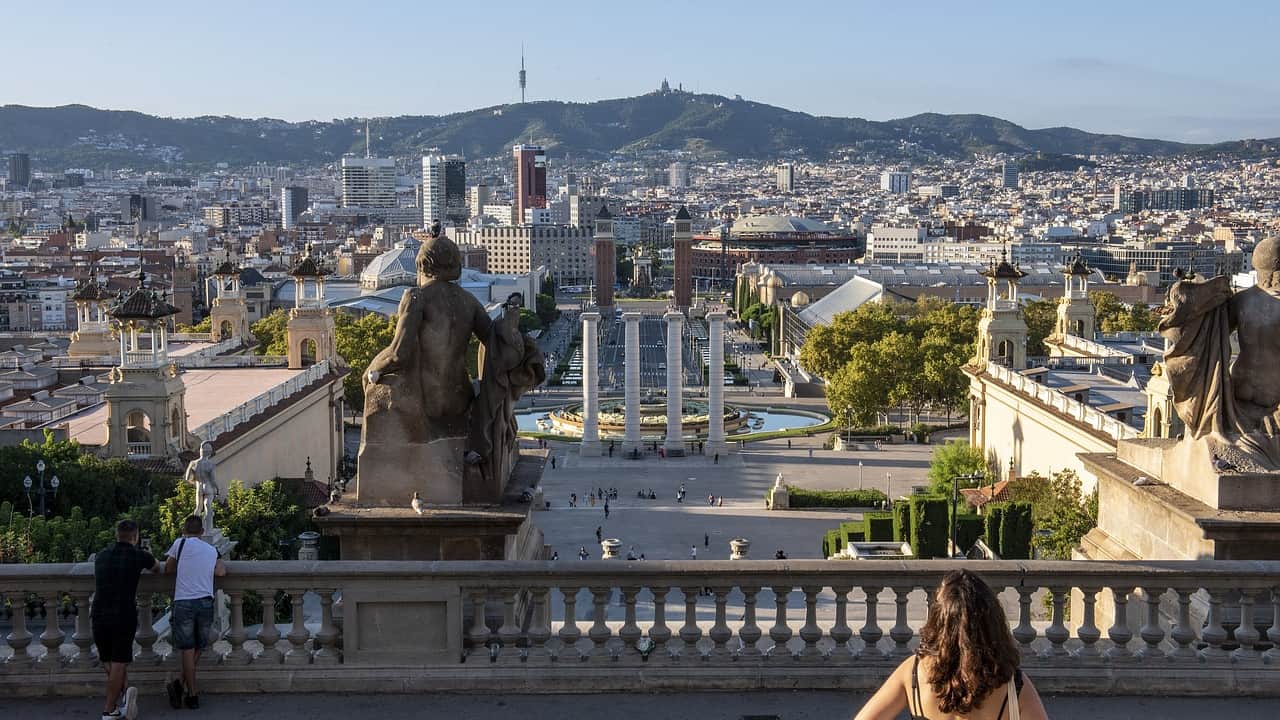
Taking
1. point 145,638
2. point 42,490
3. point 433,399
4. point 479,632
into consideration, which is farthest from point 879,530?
point 145,638

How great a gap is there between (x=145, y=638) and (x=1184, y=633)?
22.4ft

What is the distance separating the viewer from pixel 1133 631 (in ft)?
33.3

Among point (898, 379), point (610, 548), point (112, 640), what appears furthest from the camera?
point (898, 379)

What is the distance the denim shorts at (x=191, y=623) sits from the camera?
905 centimetres

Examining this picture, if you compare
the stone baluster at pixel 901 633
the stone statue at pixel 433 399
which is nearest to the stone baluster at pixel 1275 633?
the stone baluster at pixel 901 633

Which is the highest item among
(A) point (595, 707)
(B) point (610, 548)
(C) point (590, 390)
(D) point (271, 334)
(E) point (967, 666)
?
(E) point (967, 666)

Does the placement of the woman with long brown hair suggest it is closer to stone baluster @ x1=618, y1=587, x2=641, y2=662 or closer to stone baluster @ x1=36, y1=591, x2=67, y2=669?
stone baluster @ x1=618, y1=587, x2=641, y2=662

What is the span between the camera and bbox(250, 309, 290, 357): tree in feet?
229

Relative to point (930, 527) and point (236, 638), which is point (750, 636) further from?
point (930, 527)

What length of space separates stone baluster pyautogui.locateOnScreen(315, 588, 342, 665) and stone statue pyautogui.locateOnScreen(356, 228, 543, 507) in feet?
3.14

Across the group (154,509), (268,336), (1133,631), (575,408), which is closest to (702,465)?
(575,408)

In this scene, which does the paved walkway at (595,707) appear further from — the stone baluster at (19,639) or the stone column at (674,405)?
the stone column at (674,405)

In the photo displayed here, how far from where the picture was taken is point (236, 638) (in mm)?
9500

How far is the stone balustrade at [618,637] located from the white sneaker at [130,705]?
0.40 meters
